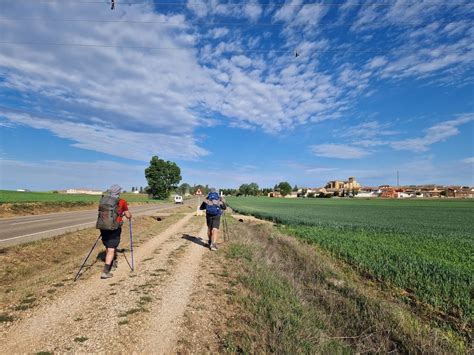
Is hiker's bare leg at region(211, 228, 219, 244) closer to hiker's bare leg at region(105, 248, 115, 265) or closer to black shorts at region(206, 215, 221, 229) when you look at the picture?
black shorts at region(206, 215, 221, 229)

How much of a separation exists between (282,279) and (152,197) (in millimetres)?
102311

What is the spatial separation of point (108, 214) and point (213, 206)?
450 cm

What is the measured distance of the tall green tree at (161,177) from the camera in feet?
322

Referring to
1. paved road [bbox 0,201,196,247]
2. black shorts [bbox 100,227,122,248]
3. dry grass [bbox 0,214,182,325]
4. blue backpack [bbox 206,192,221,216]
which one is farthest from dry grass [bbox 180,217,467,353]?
paved road [bbox 0,201,196,247]

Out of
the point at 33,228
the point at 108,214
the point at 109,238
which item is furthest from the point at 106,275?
the point at 33,228

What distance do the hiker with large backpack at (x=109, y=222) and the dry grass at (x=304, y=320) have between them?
2437 mm

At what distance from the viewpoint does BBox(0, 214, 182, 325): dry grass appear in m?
5.34

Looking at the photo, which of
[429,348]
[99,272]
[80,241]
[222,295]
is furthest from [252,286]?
[80,241]

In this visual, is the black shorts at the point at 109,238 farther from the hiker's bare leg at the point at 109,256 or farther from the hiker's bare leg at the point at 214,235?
the hiker's bare leg at the point at 214,235

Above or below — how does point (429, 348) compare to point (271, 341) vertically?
below

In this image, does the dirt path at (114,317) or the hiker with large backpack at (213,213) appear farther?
the hiker with large backpack at (213,213)

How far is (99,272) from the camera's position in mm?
7305

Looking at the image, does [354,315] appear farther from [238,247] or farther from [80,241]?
[80,241]

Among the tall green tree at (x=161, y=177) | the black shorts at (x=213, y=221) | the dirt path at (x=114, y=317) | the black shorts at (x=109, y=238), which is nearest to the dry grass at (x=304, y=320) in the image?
the dirt path at (x=114, y=317)
